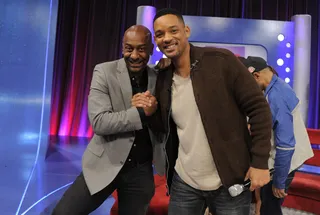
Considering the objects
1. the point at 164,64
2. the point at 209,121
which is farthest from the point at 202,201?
the point at 164,64

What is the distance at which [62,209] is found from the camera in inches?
48.3

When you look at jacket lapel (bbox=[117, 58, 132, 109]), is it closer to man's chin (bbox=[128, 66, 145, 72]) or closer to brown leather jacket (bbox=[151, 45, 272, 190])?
man's chin (bbox=[128, 66, 145, 72])

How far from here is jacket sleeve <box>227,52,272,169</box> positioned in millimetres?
1000

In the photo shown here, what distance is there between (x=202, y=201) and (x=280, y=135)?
1.67 feet

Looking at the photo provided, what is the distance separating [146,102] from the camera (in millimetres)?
1148

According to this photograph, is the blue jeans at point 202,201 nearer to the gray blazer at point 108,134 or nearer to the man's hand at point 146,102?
the gray blazer at point 108,134

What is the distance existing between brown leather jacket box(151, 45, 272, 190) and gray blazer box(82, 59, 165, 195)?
291 mm

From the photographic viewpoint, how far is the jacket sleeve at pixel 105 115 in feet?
3.81

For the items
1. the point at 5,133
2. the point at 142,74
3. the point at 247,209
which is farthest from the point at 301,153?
the point at 5,133

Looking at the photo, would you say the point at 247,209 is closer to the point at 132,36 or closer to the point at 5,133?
the point at 132,36

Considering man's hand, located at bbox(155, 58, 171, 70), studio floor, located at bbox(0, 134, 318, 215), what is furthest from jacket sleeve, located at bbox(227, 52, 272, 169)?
studio floor, located at bbox(0, 134, 318, 215)

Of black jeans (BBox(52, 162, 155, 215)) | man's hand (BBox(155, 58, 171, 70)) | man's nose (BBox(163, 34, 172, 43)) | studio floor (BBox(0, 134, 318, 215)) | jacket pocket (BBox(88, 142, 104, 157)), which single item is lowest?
studio floor (BBox(0, 134, 318, 215))

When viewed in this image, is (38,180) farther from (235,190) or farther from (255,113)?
(255,113)

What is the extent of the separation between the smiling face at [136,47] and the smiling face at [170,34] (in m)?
0.15
